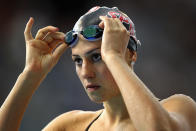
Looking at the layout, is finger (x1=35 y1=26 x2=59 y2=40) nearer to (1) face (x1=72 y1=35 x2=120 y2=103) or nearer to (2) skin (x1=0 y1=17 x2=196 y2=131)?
(2) skin (x1=0 y1=17 x2=196 y2=131)

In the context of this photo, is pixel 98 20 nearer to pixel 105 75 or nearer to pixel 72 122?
pixel 105 75

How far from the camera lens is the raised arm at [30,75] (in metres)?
2.98

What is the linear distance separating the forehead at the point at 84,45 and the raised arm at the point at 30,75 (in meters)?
0.26

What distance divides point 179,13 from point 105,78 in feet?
13.5

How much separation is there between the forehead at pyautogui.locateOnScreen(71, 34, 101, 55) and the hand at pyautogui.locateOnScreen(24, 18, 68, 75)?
26 centimetres

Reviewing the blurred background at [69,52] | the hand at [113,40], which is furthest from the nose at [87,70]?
the blurred background at [69,52]

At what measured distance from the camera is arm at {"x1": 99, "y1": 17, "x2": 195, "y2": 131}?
224cm

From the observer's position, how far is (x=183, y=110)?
9.15ft

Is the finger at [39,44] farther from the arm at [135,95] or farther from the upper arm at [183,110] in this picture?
the upper arm at [183,110]

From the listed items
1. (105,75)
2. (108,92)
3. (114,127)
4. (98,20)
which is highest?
(98,20)

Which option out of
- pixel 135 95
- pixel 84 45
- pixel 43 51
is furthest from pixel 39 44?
pixel 135 95

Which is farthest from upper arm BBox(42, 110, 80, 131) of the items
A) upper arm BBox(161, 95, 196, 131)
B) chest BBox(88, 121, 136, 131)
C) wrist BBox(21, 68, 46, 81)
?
upper arm BBox(161, 95, 196, 131)

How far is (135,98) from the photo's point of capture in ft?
7.48

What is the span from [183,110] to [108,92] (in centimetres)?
56
